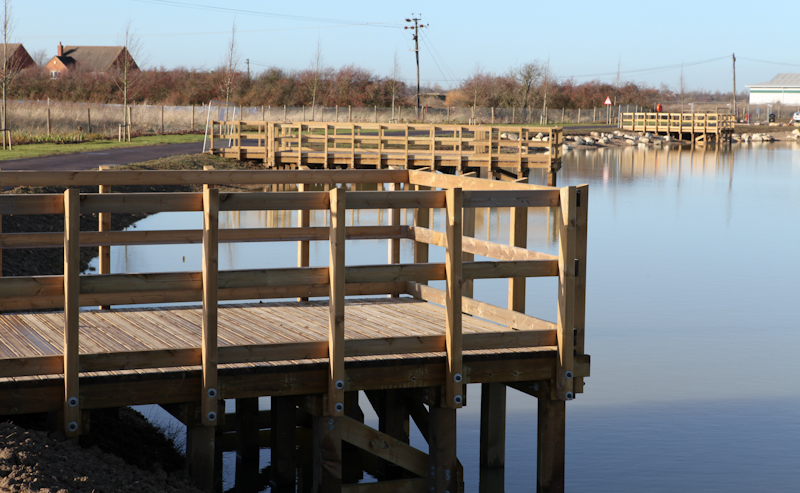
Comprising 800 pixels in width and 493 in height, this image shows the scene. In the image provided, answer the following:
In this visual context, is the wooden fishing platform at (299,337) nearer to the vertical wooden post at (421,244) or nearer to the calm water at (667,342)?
the vertical wooden post at (421,244)

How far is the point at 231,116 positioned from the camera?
4588 centimetres

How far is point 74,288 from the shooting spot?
5.18 metres

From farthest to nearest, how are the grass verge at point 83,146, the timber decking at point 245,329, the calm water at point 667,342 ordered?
the grass verge at point 83,146
the calm water at point 667,342
the timber decking at point 245,329

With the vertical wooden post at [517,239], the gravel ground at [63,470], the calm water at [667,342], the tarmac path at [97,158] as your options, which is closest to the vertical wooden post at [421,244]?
the vertical wooden post at [517,239]

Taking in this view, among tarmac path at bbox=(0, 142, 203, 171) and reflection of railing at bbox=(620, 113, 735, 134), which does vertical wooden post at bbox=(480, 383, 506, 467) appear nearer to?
tarmac path at bbox=(0, 142, 203, 171)

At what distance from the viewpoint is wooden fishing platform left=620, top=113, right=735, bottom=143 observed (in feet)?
229

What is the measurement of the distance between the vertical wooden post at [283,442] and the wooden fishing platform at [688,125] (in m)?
66.9

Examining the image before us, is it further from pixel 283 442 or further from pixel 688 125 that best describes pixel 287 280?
pixel 688 125

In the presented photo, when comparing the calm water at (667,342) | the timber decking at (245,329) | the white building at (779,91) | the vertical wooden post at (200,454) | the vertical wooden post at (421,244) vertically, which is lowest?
the calm water at (667,342)

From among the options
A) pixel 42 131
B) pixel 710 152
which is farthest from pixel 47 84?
pixel 710 152

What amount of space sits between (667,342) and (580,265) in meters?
6.32

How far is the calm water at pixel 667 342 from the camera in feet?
26.5

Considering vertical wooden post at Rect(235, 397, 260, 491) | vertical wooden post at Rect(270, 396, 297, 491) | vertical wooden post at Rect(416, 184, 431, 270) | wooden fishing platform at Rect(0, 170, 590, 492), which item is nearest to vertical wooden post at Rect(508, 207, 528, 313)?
wooden fishing platform at Rect(0, 170, 590, 492)

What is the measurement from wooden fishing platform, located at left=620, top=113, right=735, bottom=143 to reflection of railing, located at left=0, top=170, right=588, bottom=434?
66.8m
